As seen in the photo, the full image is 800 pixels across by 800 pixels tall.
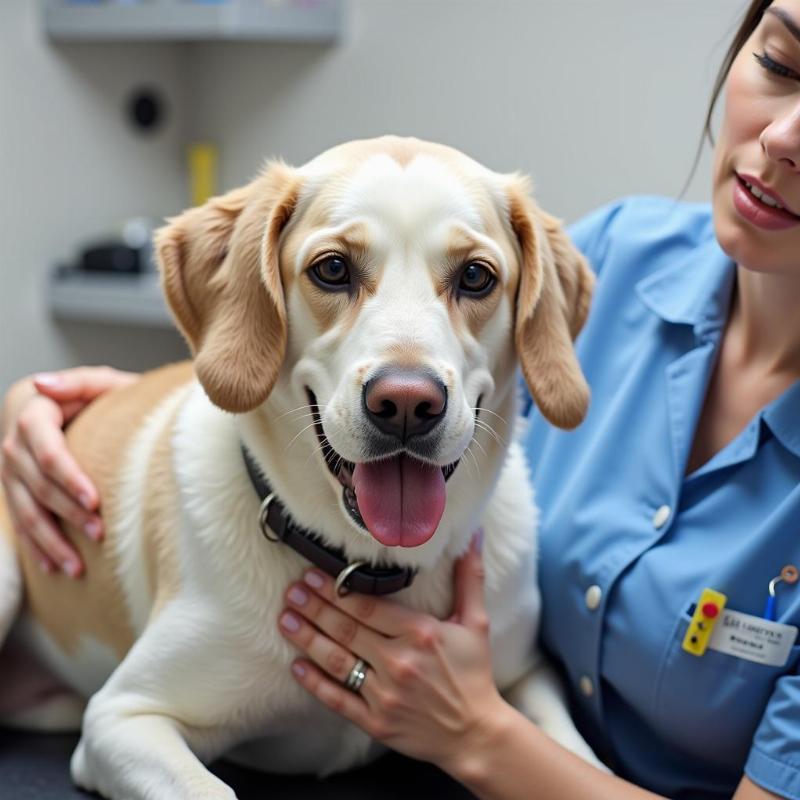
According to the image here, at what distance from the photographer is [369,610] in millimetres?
1172

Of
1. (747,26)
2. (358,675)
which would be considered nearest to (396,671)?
(358,675)

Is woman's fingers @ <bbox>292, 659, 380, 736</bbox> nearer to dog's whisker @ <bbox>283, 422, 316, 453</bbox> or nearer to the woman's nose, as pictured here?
dog's whisker @ <bbox>283, 422, 316, 453</bbox>

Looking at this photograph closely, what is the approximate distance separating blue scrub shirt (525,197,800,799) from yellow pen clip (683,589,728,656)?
0.01 meters

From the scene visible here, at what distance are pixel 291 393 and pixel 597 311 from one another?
52 centimetres

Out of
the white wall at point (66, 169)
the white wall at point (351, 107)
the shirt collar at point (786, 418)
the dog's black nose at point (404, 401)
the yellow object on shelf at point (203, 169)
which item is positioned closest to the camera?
the dog's black nose at point (404, 401)

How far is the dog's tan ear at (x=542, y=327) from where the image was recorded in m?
1.18

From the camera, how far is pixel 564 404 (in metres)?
1.20

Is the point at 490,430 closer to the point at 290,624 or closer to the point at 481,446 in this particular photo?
the point at 481,446

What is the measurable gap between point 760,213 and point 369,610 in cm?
60

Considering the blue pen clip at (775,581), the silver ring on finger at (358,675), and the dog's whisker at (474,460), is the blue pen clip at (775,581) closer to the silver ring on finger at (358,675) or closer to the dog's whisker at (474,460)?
the dog's whisker at (474,460)

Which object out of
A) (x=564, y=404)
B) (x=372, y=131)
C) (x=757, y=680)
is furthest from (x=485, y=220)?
(x=372, y=131)

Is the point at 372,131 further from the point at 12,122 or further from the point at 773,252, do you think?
the point at 773,252

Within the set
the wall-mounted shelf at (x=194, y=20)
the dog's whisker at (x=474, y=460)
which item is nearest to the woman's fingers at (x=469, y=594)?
the dog's whisker at (x=474, y=460)

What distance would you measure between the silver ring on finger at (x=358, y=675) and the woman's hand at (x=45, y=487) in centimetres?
38
